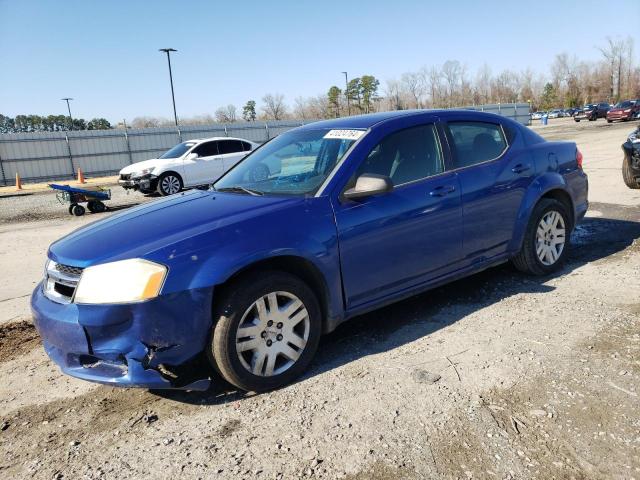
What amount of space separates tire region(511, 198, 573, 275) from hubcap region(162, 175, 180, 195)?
12.3 metres

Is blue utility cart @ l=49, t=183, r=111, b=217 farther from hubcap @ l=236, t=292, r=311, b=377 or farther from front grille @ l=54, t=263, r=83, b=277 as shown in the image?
hubcap @ l=236, t=292, r=311, b=377

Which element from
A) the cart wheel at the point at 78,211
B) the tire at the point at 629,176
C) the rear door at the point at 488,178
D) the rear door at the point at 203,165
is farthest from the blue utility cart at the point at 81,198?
the tire at the point at 629,176

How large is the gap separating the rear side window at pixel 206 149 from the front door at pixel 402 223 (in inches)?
505

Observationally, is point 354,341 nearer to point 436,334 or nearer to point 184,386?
point 436,334

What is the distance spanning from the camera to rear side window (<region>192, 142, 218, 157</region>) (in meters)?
16.0

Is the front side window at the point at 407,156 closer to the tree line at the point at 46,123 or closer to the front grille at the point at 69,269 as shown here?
the front grille at the point at 69,269

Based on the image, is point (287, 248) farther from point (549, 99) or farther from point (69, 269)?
point (549, 99)

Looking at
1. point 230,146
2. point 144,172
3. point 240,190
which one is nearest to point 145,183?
point 144,172

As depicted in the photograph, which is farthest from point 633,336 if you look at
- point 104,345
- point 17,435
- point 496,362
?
point 17,435

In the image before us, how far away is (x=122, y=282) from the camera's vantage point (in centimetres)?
285

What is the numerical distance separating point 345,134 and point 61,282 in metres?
2.25

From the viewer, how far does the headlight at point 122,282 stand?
9.27ft

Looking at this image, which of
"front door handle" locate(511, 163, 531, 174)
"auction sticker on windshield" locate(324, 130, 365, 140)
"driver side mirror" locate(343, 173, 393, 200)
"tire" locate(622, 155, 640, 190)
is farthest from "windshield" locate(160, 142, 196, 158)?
"driver side mirror" locate(343, 173, 393, 200)

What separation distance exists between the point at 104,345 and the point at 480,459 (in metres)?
2.10
